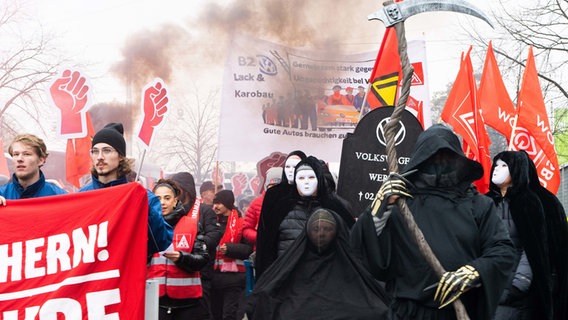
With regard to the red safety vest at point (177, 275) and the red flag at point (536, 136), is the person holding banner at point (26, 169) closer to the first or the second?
the red safety vest at point (177, 275)

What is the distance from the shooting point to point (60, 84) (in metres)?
11.8

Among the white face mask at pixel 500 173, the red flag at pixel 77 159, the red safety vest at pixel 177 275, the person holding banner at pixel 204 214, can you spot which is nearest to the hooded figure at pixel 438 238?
the white face mask at pixel 500 173

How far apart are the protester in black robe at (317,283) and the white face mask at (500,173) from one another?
1472 mm

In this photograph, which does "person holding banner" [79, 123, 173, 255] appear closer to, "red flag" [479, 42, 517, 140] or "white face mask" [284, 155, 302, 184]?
"white face mask" [284, 155, 302, 184]

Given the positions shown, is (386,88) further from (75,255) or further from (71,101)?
(75,255)

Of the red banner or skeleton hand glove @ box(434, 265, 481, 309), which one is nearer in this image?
skeleton hand glove @ box(434, 265, 481, 309)

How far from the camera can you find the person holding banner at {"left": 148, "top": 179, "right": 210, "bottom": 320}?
24.3ft

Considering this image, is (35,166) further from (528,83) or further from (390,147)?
(528,83)

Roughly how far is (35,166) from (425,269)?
2675mm

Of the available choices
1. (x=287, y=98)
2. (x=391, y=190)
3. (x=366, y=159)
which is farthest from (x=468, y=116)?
(x=391, y=190)

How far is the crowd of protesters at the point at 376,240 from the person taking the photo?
4.56m

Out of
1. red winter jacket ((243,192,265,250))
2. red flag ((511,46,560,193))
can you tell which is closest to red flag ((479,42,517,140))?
red flag ((511,46,560,193))

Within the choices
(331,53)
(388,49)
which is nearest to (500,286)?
(388,49)

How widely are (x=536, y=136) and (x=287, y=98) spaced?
5.33 metres
